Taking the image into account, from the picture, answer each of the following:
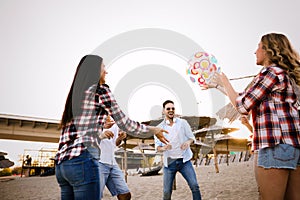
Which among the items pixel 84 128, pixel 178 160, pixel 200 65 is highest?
pixel 200 65

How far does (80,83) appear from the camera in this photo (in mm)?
2061

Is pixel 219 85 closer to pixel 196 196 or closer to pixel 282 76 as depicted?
pixel 282 76

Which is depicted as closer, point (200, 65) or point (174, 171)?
point (200, 65)

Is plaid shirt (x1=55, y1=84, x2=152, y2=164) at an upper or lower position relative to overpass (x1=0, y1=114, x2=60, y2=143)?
lower

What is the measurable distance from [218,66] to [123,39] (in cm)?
623

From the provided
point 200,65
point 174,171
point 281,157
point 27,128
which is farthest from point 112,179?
point 27,128

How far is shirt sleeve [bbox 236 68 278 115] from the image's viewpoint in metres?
1.92

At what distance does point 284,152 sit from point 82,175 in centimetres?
142

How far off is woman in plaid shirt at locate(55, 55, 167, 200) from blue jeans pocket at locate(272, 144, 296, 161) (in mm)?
1024

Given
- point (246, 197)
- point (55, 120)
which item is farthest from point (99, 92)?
point (55, 120)

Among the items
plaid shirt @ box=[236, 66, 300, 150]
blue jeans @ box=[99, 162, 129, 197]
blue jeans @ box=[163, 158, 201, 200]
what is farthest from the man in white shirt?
plaid shirt @ box=[236, 66, 300, 150]

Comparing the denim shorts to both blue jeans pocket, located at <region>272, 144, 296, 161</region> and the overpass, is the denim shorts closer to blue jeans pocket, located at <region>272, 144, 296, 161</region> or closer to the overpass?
blue jeans pocket, located at <region>272, 144, 296, 161</region>

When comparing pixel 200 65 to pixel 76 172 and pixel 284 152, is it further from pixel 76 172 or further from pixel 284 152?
pixel 76 172

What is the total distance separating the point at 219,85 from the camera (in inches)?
94.3
